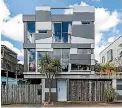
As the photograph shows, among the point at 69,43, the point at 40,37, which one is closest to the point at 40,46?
the point at 40,37

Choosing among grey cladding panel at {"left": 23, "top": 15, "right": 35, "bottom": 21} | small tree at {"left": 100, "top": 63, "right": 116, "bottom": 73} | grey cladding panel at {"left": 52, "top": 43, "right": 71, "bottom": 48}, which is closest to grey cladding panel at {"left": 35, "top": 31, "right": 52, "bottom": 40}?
grey cladding panel at {"left": 52, "top": 43, "right": 71, "bottom": 48}

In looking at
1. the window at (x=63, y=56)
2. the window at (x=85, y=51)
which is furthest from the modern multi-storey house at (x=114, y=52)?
the window at (x=63, y=56)

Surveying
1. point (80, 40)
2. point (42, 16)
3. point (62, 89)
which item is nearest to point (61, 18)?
point (42, 16)

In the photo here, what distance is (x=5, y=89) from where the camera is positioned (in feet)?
53.8

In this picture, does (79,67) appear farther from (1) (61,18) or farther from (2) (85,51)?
(1) (61,18)

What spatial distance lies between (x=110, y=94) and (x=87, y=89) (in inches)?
55.0

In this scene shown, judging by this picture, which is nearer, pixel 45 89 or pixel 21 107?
pixel 21 107

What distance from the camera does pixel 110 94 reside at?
16.7m

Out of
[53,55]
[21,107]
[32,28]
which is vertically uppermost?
[32,28]

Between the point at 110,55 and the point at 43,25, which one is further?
the point at 110,55

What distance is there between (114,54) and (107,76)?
9979mm

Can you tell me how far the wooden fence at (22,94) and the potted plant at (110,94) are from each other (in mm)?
3645

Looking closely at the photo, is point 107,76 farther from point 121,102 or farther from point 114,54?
point 114,54

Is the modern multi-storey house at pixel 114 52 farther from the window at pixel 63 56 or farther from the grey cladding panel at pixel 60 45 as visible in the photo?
the grey cladding panel at pixel 60 45
